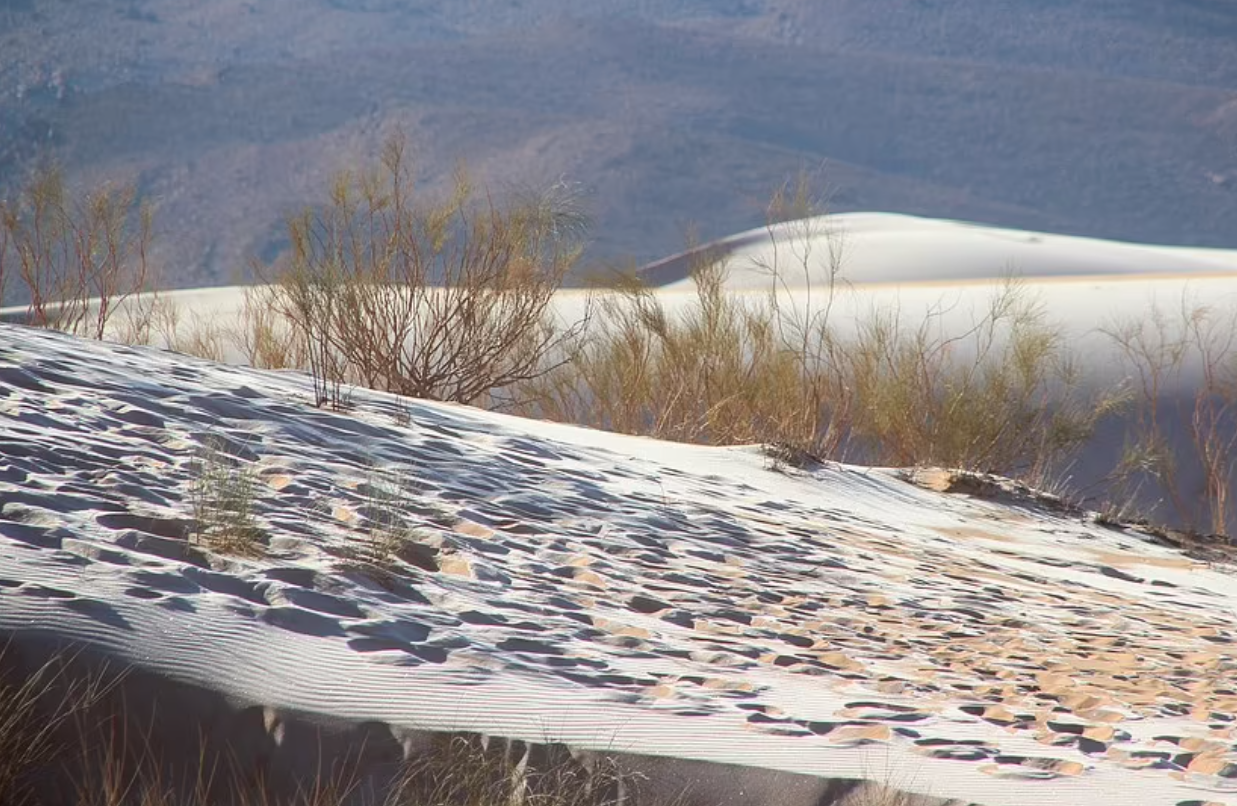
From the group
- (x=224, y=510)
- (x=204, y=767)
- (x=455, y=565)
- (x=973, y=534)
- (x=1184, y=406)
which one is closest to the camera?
(x=204, y=767)

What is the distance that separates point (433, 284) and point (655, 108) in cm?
14610

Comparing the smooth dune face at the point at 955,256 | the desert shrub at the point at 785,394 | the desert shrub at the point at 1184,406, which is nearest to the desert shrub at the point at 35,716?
the desert shrub at the point at 785,394

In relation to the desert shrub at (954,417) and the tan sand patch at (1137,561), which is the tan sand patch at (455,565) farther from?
the desert shrub at (954,417)

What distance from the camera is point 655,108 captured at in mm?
155125

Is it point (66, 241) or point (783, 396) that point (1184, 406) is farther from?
point (66, 241)

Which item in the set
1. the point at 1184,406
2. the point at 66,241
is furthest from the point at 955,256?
the point at 66,241

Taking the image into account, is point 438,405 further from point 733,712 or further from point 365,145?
point 365,145

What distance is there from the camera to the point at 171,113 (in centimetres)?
13800

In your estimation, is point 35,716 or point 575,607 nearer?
point 35,716

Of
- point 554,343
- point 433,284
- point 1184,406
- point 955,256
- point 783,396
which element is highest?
point 955,256

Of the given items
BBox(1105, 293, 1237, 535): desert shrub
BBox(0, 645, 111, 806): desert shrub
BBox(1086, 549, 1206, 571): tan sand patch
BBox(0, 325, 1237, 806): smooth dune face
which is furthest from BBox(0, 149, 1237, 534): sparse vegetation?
BBox(0, 645, 111, 806): desert shrub

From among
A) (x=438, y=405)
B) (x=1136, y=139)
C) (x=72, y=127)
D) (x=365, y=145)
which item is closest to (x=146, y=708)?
(x=438, y=405)

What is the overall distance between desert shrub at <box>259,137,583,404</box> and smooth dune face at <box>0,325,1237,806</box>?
10.9 ft

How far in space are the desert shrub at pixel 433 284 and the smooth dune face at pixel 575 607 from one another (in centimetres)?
334
